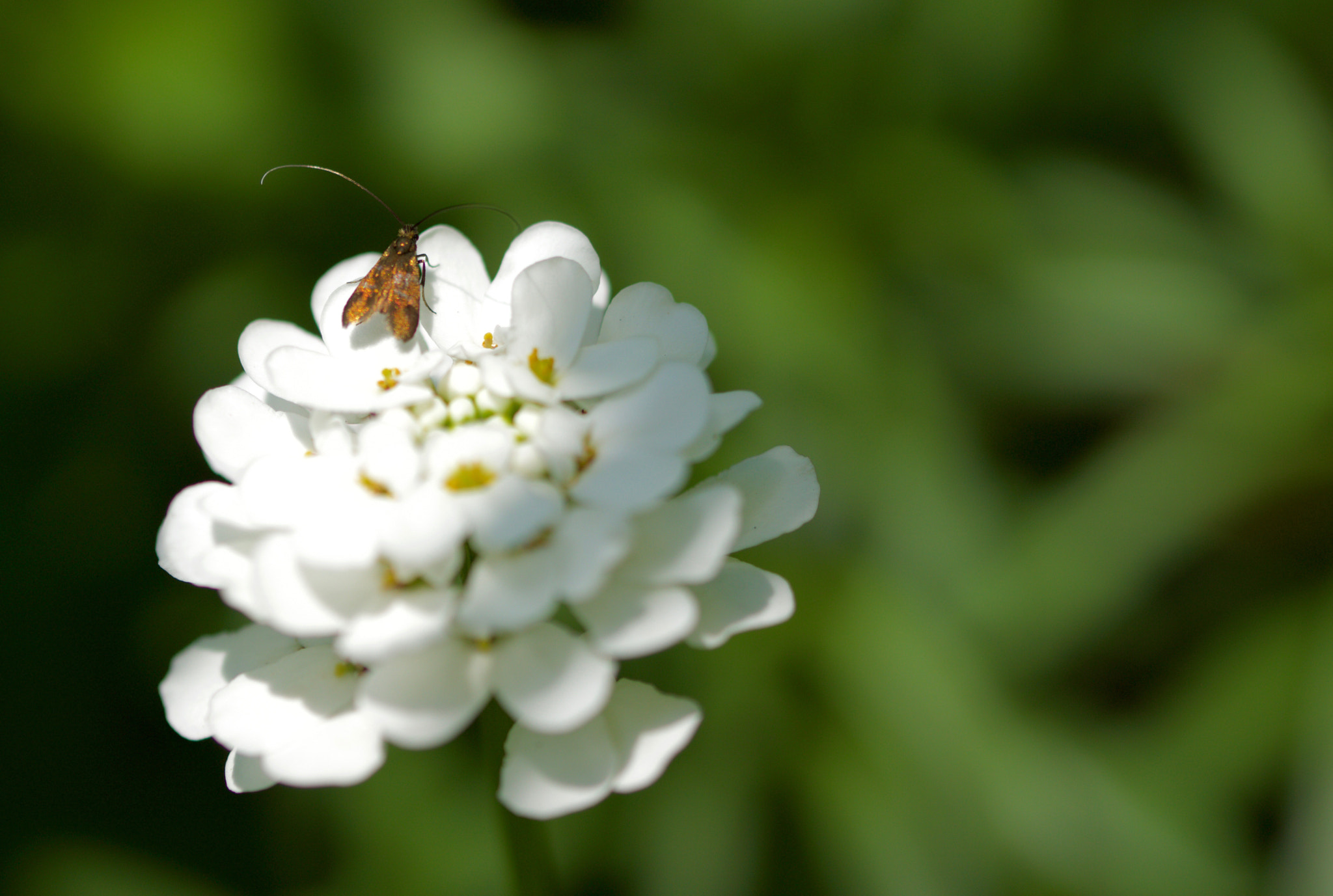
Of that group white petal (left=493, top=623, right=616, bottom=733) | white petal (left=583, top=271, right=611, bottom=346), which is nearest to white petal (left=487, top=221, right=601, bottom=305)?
white petal (left=583, top=271, right=611, bottom=346)

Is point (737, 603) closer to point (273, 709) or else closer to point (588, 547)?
point (588, 547)

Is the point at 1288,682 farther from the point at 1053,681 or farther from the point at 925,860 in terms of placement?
the point at 925,860

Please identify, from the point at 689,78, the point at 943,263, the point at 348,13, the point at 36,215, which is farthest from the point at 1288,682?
the point at 36,215

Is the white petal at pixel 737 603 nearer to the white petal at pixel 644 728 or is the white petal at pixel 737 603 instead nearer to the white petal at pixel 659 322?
the white petal at pixel 644 728

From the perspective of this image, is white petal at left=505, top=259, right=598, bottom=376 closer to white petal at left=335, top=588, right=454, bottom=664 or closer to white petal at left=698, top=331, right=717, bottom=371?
white petal at left=698, top=331, right=717, bottom=371

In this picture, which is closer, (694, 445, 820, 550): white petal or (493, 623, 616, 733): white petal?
(493, 623, 616, 733): white petal

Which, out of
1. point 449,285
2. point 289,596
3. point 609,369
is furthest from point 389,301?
point 289,596
